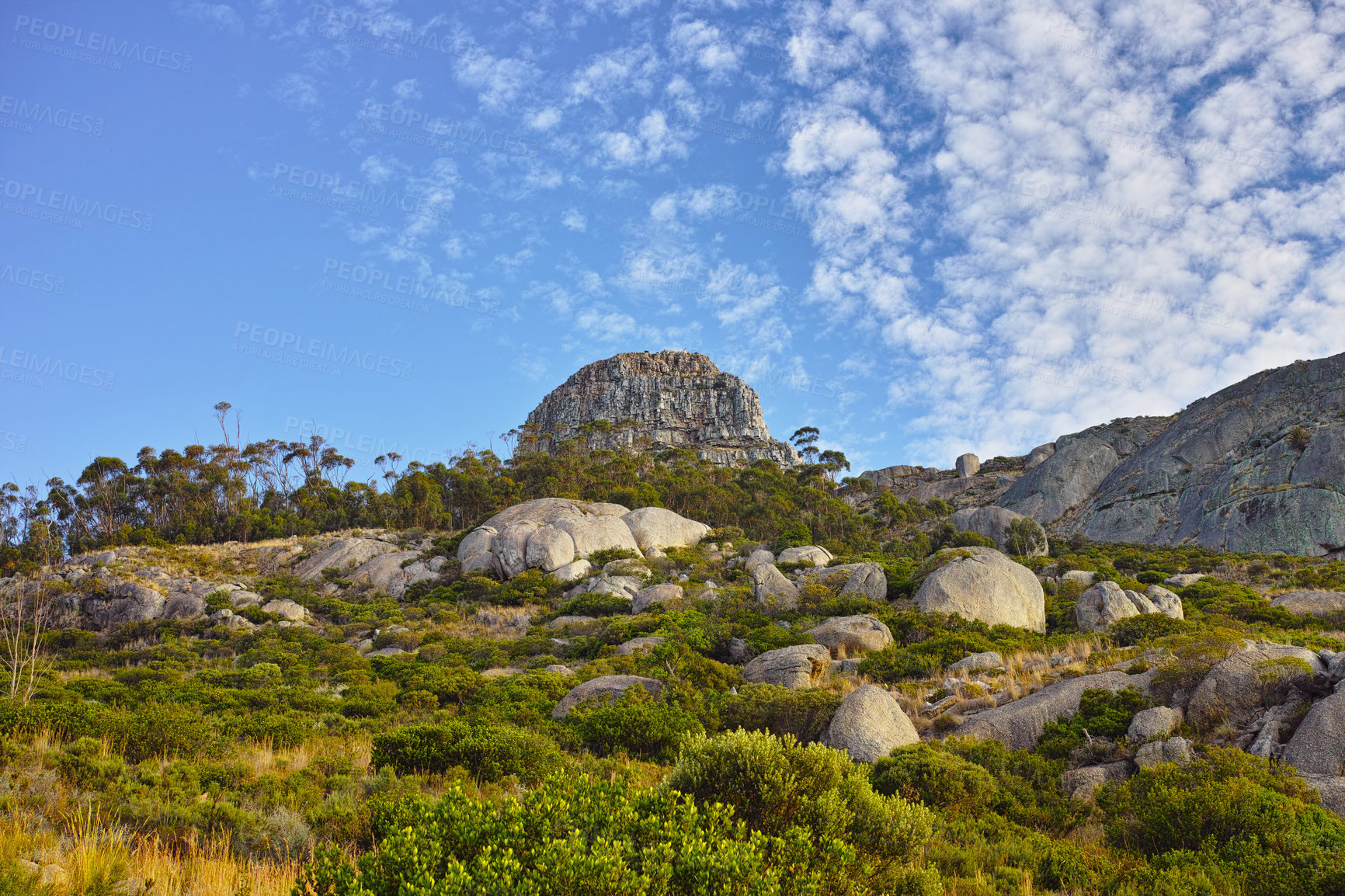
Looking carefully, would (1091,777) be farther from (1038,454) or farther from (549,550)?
(1038,454)

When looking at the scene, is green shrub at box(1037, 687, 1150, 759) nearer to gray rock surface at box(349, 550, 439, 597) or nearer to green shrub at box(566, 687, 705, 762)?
green shrub at box(566, 687, 705, 762)

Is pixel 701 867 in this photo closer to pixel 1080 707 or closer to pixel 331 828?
pixel 331 828

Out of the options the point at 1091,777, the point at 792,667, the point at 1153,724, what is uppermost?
the point at 792,667

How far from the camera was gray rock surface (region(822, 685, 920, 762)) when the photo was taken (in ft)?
39.2

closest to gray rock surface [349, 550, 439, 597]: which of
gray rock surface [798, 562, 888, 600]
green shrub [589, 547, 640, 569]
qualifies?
green shrub [589, 547, 640, 569]

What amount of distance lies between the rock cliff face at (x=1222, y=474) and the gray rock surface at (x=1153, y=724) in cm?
4681

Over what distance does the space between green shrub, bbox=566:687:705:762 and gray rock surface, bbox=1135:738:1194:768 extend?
7530 millimetres

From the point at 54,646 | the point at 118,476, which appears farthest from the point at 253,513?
the point at 54,646

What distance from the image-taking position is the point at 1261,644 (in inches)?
515

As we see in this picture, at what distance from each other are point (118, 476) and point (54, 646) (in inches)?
1640

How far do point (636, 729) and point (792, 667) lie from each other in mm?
6524

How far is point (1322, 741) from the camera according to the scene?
379 inches

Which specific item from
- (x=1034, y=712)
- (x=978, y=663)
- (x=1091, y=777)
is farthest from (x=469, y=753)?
(x=978, y=663)

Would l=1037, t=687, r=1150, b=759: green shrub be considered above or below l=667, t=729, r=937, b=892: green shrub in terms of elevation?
below
